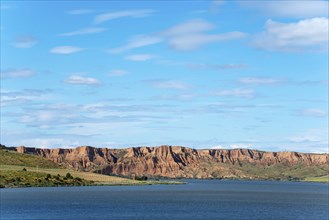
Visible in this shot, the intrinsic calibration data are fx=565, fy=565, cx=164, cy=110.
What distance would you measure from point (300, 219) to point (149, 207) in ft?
114

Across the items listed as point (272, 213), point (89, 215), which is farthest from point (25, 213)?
point (272, 213)

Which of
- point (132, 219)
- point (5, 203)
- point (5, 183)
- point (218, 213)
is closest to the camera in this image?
point (132, 219)

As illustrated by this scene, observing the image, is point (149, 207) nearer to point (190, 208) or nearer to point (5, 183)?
point (190, 208)

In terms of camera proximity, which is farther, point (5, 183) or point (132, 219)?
point (5, 183)

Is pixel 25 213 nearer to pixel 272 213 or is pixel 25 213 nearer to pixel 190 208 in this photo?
pixel 190 208

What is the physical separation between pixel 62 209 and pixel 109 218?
58.3ft

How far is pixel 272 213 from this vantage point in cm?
11362

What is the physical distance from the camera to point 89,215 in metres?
102

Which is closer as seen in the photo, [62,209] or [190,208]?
[62,209]

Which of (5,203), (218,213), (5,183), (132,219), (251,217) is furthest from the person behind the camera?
(5,183)

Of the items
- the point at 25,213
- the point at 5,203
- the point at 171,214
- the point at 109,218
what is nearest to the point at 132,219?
the point at 109,218

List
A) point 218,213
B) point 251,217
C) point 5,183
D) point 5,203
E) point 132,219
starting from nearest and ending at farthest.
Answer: point 132,219 → point 251,217 → point 218,213 → point 5,203 → point 5,183

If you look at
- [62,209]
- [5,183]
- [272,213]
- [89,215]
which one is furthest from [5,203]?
[5,183]

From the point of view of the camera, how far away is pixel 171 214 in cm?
10625
